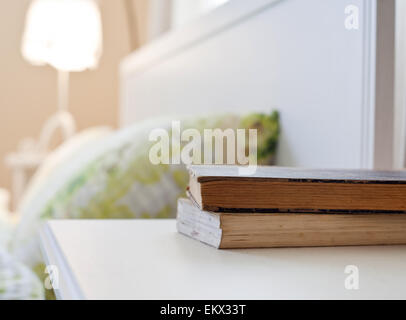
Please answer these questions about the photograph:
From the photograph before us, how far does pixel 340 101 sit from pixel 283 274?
1.57 ft

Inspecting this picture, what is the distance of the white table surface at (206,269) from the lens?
0.32m

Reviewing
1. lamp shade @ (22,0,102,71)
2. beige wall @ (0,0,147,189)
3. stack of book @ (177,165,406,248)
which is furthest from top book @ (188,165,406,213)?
beige wall @ (0,0,147,189)

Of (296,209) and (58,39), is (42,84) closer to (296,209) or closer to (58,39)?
(58,39)

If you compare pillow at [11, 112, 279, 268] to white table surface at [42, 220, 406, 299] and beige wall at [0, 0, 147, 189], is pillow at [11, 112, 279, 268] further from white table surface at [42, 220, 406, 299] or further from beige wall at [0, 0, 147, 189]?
beige wall at [0, 0, 147, 189]

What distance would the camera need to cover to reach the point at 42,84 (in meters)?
2.94

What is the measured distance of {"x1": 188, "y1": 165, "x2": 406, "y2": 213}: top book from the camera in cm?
43

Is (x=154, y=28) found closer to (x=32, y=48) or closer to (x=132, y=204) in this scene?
(x=32, y=48)
